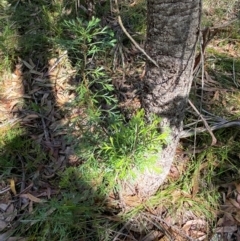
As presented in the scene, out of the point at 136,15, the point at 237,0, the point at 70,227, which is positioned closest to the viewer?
the point at 70,227

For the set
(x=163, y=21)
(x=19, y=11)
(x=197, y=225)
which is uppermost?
(x=163, y=21)

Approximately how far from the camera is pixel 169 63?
147 cm

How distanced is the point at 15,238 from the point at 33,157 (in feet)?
1.67

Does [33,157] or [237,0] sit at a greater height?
[237,0]

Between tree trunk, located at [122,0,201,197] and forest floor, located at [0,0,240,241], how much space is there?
0.30 ft

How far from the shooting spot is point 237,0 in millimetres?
2938

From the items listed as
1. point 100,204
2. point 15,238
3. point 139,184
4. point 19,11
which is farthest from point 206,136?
A: point 19,11

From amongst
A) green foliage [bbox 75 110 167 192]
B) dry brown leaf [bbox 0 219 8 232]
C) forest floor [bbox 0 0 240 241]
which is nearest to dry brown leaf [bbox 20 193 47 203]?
forest floor [bbox 0 0 240 241]

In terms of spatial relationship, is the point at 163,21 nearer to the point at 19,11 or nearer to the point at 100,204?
the point at 100,204

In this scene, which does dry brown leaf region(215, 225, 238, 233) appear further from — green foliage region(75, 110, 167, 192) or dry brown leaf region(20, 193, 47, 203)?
dry brown leaf region(20, 193, 47, 203)

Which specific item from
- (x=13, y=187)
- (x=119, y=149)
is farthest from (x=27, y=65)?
(x=119, y=149)

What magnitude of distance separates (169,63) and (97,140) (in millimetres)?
525

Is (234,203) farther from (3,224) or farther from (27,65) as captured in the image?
(27,65)

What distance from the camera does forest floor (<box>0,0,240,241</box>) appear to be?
5.56 ft
